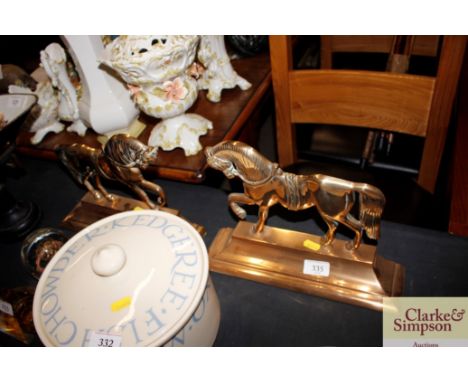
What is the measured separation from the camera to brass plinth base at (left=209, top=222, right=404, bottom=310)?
0.70 m

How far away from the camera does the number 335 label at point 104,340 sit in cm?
51

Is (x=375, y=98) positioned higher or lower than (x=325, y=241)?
higher

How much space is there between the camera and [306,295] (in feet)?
2.44

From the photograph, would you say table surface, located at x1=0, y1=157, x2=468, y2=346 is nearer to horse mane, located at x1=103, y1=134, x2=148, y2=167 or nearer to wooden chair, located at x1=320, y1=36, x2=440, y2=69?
horse mane, located at x1=103, y1=134, x2=148, y2=167

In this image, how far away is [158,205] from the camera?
887mm

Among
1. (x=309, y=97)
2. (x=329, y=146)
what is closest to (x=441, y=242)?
(x=309, y=97)

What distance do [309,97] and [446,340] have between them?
1.99ft

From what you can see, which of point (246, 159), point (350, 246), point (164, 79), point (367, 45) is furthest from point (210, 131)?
point (367, 45)

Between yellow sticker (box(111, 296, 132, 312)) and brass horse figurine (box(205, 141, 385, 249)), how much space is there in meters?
0.26

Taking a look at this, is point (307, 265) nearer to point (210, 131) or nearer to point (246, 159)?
point (246, 159)

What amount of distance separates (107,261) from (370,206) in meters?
0.41

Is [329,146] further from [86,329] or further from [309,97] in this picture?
[86,329]

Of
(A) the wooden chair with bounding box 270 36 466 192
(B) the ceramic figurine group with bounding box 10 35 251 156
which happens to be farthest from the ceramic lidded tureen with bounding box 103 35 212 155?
(A) the wooden chair with bounding box 270 36 466 192

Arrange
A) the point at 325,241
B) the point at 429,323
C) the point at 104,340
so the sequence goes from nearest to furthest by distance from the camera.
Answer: the point at 104,340
the point at 429,323
the point at 325,241
